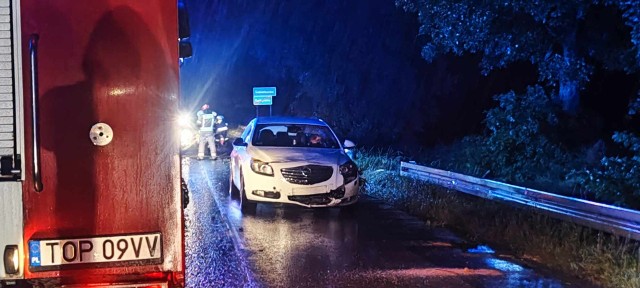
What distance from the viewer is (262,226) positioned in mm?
9898

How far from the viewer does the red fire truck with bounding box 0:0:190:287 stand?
9.54 feet

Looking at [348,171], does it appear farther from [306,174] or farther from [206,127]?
[206,127]

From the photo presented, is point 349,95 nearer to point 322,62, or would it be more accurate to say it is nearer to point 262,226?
point 322,62

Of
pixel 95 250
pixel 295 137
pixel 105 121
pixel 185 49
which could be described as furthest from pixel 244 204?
pixel 105 121

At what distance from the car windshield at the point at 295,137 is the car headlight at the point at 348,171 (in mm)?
972

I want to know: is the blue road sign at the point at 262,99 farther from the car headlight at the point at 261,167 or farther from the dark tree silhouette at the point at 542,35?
the car headlight at the point at 261,167

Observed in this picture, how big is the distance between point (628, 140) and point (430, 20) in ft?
16.8

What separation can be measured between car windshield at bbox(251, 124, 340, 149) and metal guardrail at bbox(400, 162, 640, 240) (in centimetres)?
232

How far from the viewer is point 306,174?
10.5m

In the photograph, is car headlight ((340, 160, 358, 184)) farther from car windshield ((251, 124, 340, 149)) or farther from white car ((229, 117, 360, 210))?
car windshield ((251, 124, 340, 149))

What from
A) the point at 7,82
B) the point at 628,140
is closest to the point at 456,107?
the point at 628,140

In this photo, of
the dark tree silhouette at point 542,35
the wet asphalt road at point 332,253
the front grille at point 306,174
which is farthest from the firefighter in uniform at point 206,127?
the front grille at point 306,174

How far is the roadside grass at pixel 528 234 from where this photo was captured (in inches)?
276

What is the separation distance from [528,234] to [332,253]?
8.28 ft
